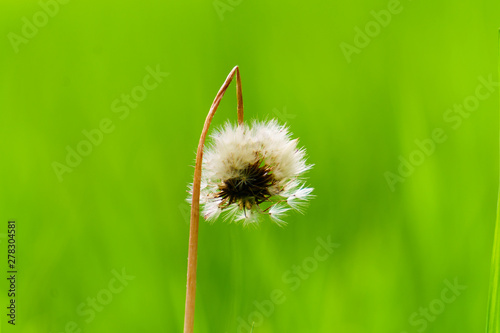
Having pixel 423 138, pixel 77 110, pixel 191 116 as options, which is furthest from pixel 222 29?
pixel 423 138

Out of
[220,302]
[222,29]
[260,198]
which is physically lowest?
[220,302]

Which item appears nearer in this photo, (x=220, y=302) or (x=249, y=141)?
(x=249, y=141)

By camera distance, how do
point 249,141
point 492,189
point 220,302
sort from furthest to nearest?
→ 1. point 492,189
2. point 220,302
3. point 249,141

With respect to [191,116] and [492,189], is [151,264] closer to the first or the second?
[191,116]

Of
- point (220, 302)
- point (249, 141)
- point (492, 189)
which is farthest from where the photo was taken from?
point (492, 189)
